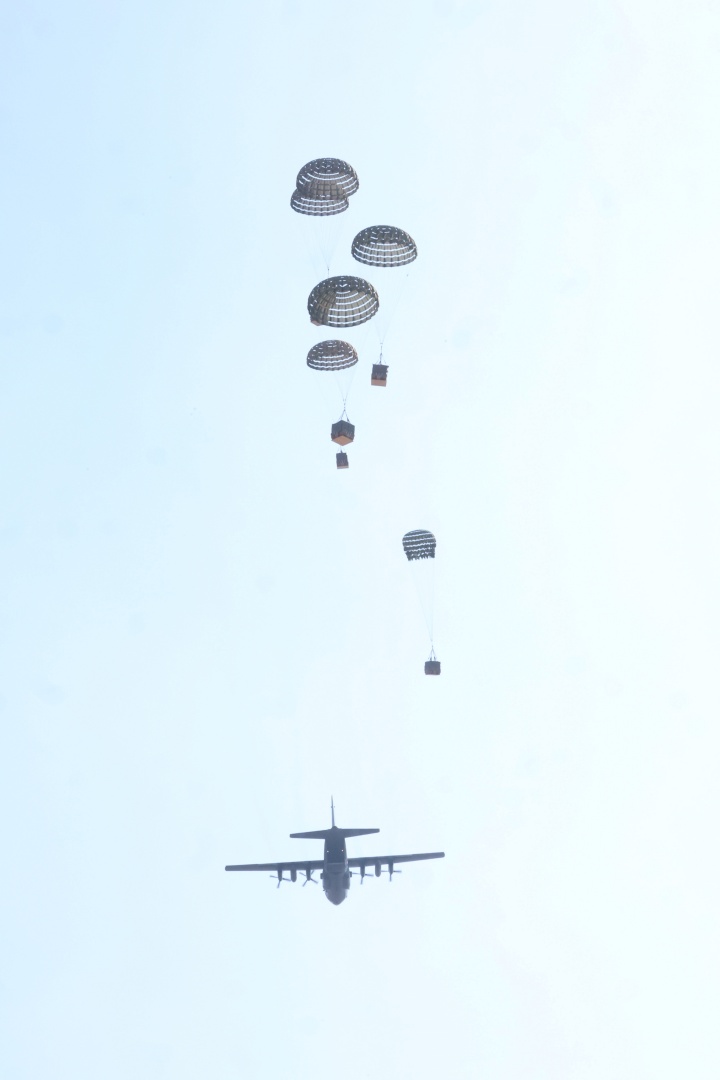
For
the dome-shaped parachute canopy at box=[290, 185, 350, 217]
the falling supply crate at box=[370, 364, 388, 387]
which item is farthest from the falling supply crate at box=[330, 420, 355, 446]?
the dome-shaped parachute canopy at box=[290, 185, 350, 217]

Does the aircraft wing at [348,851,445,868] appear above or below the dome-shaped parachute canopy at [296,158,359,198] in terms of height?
below

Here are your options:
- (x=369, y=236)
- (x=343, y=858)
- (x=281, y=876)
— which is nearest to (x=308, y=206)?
(x=369, y=236)

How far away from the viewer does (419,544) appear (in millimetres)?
95375

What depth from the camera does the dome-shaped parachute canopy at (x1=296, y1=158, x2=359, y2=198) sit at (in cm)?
8875

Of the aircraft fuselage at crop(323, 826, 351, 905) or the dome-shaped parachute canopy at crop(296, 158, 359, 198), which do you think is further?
the aircraft fuselage at crop(323, 826, 351, 905)

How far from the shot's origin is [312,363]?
93.4 metres

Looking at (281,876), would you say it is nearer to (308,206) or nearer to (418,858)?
(418,858)

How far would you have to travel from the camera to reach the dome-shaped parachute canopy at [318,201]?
291 ft

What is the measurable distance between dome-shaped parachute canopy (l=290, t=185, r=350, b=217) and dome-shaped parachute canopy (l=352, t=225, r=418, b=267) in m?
2.37

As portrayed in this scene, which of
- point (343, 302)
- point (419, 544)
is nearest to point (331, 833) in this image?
point (419, 544)

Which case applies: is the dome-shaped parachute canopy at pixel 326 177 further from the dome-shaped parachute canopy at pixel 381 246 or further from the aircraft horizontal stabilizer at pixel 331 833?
the aircraft horizontal stabilizer at pixel 331 833

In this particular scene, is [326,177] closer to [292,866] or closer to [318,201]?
[318,201]

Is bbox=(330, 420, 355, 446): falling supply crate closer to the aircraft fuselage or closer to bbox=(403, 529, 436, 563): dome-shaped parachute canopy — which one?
bbox=(403, 529, 436, 563): dome-shaped parachute canopy

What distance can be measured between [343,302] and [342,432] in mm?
7770
